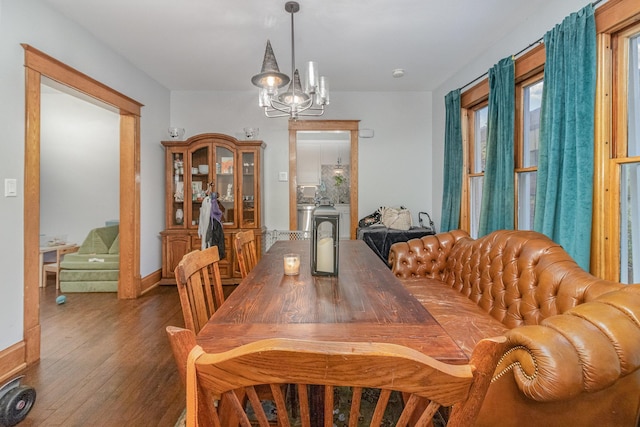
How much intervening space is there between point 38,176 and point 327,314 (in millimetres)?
2585

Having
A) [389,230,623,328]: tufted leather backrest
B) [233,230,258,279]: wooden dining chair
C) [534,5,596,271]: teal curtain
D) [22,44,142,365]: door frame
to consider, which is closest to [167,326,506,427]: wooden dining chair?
[389,230,623,328]: tufted leather backrest

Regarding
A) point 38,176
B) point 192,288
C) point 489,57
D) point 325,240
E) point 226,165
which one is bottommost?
point 192,288

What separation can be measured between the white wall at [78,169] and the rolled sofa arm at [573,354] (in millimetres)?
5774

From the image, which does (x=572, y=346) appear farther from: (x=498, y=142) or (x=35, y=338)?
(x=35, y=338)

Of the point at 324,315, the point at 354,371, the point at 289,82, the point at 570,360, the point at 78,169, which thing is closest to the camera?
the point at 354,371

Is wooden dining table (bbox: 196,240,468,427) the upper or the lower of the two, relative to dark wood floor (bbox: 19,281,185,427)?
upper

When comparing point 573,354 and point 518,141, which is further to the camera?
point 518,141

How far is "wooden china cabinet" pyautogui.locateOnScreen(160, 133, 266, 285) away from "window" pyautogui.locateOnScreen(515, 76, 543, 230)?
2.98 metres

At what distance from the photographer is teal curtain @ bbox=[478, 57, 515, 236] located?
2.95 m

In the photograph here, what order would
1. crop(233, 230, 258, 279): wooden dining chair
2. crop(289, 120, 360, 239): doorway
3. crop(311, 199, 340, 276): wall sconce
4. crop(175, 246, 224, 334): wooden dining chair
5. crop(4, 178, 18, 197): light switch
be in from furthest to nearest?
crop(289, 120, 360, 239): doorway < crop(4, 178, 18, 197): light switch < crop(233, 230, 258, 279): wooden dining chair < crop(311, 199, 340, 276): wall sconce < crop(175, 246, 224, 334): wooden dining chair

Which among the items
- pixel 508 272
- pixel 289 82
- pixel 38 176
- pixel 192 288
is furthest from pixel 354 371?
pixel 38 176

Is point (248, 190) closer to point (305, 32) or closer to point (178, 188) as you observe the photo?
point (178, 188)

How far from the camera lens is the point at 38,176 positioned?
252cm

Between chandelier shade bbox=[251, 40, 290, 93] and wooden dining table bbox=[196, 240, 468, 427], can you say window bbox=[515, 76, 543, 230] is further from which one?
chandelier shade bbox=[251, 40, 290, 93]
